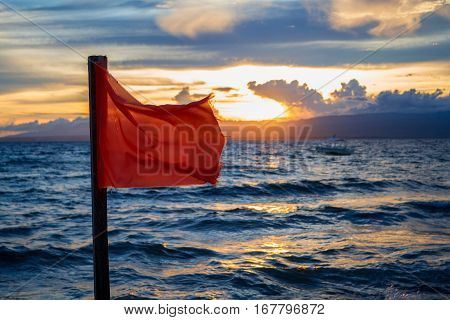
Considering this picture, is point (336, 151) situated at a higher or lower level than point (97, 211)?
lower

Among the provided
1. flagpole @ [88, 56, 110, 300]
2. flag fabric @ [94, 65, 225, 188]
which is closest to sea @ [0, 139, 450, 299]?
flagpole @ [88, 56, 110, 300]

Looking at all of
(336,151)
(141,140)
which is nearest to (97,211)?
(141,140)

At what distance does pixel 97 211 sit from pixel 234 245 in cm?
982

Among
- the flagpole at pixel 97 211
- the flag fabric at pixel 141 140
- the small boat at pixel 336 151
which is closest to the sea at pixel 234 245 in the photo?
the flagpole at pixel 97 211

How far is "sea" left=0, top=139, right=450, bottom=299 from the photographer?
1308 cm

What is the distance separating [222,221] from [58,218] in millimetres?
7752

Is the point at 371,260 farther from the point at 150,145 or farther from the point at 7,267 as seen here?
the point at 7,267

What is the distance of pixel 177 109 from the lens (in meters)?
8.15

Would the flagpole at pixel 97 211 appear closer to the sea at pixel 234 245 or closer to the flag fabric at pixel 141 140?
the flag fabric at pixel 141 140

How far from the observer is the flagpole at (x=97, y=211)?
8.02 meters

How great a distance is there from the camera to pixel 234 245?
1778 cm

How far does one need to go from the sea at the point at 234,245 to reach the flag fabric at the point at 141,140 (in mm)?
5062

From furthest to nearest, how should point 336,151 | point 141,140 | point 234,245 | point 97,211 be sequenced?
point 336,151 → point 234,245 → point 97,211 → point 141,140

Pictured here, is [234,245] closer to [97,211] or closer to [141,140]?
[97,211]
